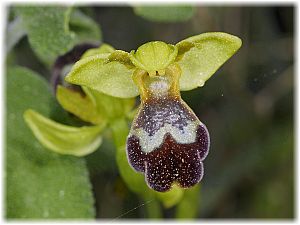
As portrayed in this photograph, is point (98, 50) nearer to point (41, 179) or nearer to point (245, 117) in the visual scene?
point (41, 179)

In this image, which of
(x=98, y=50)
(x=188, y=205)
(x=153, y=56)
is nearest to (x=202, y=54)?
(x=153, y=56)

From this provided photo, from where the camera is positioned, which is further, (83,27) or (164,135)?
(83,27)

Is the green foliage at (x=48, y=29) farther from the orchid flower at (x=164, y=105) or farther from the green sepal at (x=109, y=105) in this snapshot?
the orchid flower at (x=164, y=105)

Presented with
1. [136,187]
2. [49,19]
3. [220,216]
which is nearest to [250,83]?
[136,187]

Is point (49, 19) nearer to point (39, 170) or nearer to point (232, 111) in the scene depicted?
point (39, 170)

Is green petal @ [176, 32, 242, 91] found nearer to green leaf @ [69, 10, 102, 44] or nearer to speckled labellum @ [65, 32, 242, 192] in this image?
speckled labellum @ [65, 32, 242, 192]

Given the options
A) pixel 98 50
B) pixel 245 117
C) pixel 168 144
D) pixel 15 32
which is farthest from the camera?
pixel 245 117
